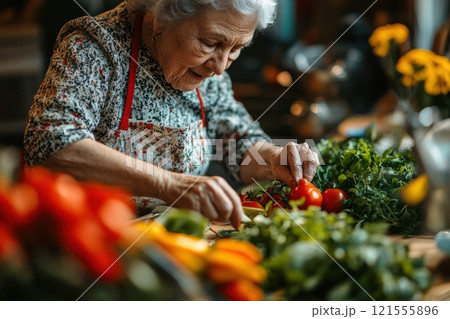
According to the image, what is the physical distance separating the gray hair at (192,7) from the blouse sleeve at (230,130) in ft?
1.29

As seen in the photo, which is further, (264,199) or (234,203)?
(264,199)

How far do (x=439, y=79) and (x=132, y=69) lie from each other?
108 centimetres

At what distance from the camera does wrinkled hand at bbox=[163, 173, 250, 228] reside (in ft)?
3.50

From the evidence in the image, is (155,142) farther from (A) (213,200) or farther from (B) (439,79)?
(B) (439,79)

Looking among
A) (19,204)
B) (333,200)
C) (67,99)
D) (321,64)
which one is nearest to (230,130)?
(333,200)

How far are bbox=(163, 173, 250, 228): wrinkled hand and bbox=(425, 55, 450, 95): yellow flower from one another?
1144 millimetres

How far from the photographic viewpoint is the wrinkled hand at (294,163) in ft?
4.99

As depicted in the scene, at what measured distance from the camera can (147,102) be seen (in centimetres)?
150

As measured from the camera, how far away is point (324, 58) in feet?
12.9

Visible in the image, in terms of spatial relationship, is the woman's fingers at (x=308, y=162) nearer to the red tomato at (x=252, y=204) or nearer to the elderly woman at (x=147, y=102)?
the elderly woman at (x=147, y=102)

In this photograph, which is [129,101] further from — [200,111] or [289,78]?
[289,78]

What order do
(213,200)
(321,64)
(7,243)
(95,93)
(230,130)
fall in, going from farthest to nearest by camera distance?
(321,64) < (230,130) < (95,93) < (213,200) < (7,243)

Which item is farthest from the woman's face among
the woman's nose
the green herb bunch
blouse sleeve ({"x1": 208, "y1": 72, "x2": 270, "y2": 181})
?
the green herb bunch

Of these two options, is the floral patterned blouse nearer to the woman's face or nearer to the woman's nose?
the woman's face
